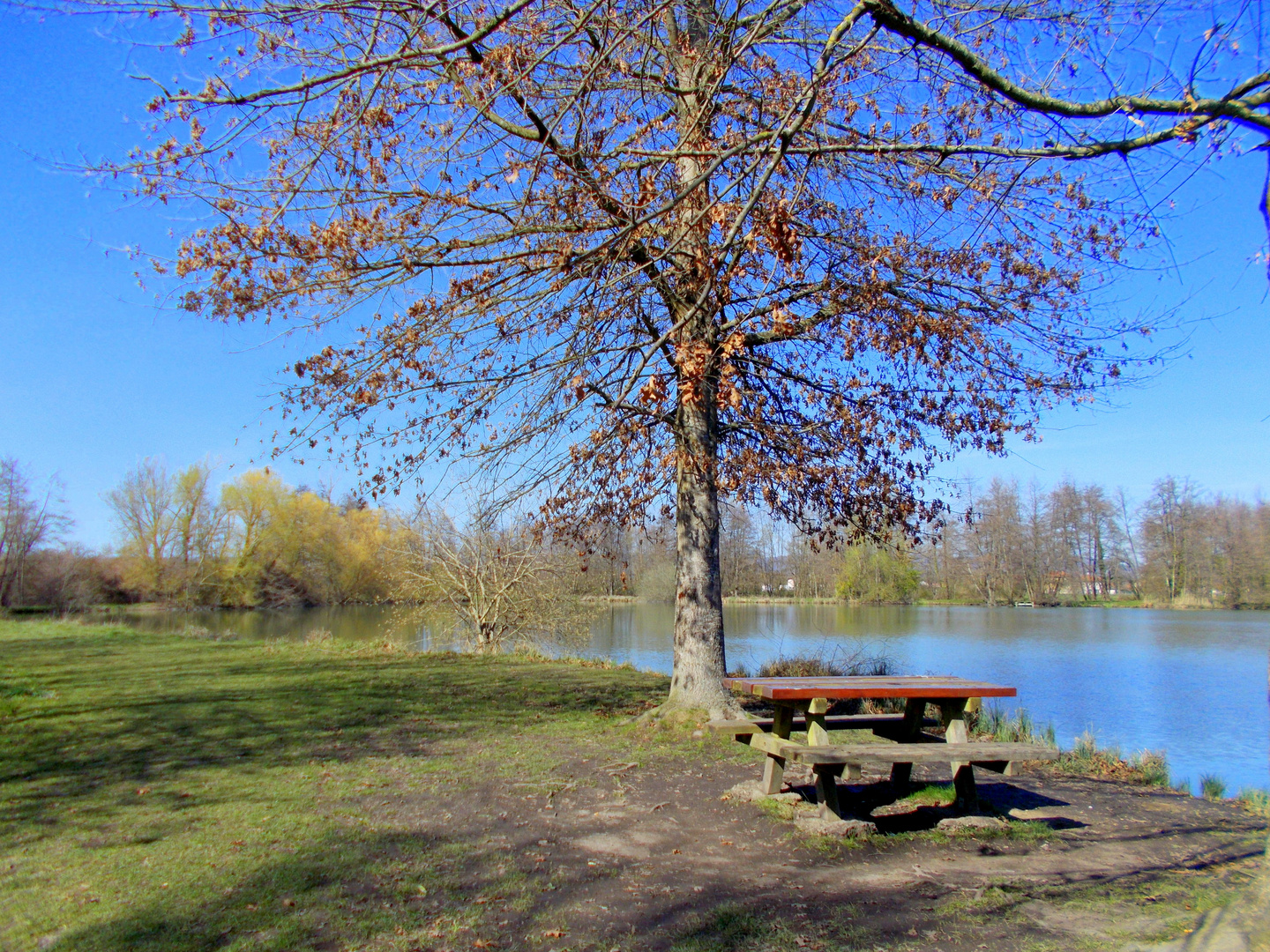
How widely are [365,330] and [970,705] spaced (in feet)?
19.2

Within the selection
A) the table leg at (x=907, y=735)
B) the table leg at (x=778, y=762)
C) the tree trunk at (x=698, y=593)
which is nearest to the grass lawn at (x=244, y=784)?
the tree trunk at (x=698, y=593)

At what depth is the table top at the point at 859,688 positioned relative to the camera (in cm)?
460

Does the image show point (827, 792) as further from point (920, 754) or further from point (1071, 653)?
point (1071, 653)

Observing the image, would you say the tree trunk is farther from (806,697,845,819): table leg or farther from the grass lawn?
(806,697,845,819): table leg

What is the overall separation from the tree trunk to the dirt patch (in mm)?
1158

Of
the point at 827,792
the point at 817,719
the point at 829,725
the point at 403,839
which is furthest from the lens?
the point at 829,725

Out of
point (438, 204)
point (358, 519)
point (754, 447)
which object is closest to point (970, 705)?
point (754, 447)

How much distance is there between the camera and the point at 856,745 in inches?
179

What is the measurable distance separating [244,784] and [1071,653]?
2128 cm

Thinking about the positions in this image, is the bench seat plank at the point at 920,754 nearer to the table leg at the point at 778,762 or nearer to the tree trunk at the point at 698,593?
the table leg at the point at 778,762

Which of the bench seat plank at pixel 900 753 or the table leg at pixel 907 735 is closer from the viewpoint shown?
the bench seat plank at pixel 900 753

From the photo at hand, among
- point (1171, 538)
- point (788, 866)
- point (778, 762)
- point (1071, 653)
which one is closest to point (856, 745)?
point (778, 762)

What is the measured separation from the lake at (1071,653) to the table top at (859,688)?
1.90 metres

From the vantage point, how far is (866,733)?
25.3 feet
